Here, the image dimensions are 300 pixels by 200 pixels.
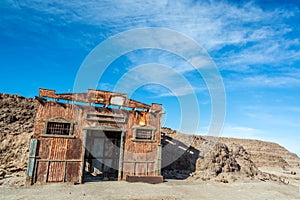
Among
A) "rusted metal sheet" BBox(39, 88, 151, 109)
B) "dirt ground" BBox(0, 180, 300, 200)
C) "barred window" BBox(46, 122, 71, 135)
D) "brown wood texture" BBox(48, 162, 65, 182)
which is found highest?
"rusted metal sheet" BBox(39, 88, 151, 109)

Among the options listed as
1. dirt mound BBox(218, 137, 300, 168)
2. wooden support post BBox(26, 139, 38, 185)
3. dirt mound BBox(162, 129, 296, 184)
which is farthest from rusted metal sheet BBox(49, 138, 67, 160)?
dirt mound BBox(218, 137, 300, 168)

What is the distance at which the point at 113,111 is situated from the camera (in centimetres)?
1766

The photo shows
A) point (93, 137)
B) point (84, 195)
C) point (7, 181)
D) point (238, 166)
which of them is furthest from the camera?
point (238, 166)

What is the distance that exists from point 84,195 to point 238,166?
18513mm

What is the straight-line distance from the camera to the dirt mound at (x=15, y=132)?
20.4m

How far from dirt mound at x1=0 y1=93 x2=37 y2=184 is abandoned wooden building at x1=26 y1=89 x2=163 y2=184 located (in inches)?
173

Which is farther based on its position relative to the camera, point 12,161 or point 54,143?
point 12,161

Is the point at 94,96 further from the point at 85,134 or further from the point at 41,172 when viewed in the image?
the point at 41,172

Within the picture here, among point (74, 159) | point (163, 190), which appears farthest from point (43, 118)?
point (163, 190)

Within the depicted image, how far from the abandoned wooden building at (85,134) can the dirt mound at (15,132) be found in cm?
439

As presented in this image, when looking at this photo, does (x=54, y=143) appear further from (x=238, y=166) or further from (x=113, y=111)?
(x=238, y=166)

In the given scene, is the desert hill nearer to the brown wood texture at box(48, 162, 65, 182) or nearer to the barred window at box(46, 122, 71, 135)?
the brown wood texture at box(48, 162, 65, 182)

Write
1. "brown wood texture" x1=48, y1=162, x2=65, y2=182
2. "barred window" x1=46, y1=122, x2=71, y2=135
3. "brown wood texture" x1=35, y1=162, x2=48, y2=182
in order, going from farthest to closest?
"barred window" x1=46, y1=122, x2=71, y2=135 < "brown wood texture" x1=48, y1=162, x2=65, y2=182 < "brown wood texture" x1=35, y1=162, x2=48, y2=182

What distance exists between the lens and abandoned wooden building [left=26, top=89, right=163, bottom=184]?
15.2 metres
